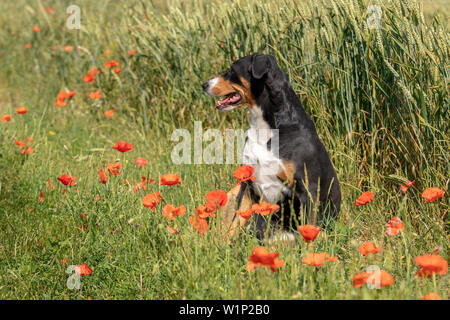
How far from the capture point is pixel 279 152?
3.31 meters

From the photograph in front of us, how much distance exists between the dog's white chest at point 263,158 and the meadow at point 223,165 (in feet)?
1.38

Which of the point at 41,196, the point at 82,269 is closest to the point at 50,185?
the point at 41,196

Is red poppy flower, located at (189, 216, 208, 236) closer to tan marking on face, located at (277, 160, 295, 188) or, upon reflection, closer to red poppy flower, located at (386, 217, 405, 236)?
tan marking on face, located at (277, 160, 295, 188)

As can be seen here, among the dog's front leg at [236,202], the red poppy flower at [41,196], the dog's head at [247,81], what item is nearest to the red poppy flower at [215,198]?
the dog's front leg at [236,202]

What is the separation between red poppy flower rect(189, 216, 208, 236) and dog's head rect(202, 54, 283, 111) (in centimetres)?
110

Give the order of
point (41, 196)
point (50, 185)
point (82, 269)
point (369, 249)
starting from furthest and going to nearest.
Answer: point (50, 185) < point (41, 196) < point (82, 269) < point (369, 249)

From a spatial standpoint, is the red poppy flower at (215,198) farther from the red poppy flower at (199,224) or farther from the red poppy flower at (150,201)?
the red poppy flower at (150,201)

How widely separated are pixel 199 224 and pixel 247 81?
1.25 metres

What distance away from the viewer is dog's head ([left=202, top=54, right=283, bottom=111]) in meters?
3.42

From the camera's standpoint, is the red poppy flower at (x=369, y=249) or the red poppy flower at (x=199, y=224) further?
the red poppy flower at (x=199, y=224)

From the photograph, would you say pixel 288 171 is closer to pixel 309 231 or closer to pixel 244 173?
pixel 244 173

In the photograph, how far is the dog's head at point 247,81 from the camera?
3416mm

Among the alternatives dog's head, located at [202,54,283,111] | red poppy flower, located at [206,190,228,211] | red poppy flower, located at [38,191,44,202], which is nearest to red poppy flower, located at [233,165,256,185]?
red poppy flower, located at [206,190,228,211]
